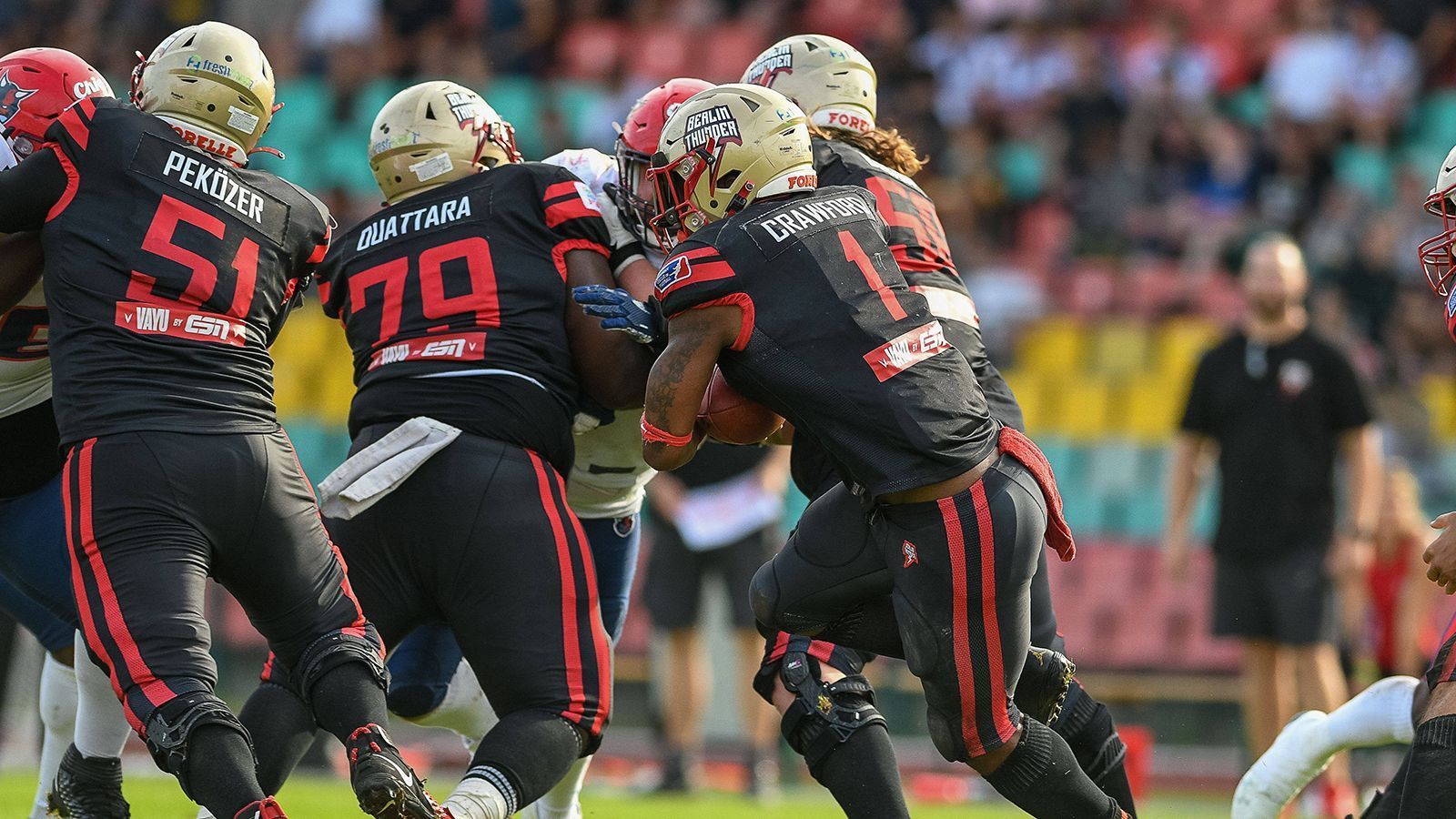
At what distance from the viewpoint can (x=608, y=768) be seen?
10.1 metres

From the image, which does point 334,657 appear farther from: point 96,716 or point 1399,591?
point 1399,591

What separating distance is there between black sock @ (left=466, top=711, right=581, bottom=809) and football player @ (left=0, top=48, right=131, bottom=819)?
1.30 meters

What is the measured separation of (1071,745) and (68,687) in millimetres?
3095

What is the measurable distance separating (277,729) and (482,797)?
0.66m

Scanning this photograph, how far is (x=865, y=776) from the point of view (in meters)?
4.89

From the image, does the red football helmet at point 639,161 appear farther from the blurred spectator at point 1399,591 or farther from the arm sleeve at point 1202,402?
the blurred spectator at point 1399,591

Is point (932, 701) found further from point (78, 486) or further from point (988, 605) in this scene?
point (78, 486)

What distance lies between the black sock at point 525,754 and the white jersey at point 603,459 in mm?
1034

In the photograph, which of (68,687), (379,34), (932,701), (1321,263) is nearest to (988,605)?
(932,701)

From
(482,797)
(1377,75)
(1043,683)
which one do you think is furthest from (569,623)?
(1377,75)

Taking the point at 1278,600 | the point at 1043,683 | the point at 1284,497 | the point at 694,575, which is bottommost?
the point at 1278,600

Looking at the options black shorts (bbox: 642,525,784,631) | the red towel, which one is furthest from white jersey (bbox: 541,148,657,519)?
black shorts (bbox: 642,525,784,631)

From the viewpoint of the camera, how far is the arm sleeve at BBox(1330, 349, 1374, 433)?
8477 mm

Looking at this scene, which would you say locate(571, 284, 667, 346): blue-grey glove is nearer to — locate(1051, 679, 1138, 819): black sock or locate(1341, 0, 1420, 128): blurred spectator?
locate(1051, 679, 1138, 819): black sock
